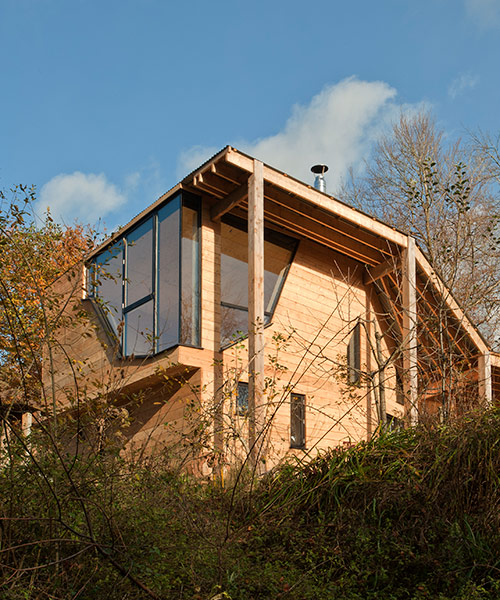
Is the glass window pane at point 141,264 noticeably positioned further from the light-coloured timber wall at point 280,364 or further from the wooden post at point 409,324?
the wooden post at point 409,324

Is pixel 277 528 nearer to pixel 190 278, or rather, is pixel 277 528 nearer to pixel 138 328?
pixel 190 278

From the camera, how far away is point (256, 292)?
8.69 metres

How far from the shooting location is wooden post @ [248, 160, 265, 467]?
809 cm

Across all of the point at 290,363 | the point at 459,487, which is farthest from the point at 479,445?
the point at 290,363

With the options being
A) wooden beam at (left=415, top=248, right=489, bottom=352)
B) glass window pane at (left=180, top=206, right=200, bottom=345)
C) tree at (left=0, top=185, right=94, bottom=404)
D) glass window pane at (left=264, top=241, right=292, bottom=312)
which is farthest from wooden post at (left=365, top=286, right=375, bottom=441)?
tree at (left=0, top=185, right=94, bottom=404)

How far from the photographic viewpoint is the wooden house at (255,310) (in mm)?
8797

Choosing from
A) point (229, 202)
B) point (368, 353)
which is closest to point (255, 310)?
point (229, 202)

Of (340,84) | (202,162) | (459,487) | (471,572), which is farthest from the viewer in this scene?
(340,84)

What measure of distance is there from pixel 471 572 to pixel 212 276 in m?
5.93

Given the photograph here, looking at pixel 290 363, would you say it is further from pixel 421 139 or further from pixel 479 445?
pixel 421 139

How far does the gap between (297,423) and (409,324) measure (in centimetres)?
253

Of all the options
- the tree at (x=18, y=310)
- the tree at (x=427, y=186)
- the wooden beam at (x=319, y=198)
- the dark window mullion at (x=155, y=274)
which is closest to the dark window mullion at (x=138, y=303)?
the dark window mullion at (x=155, y=274)

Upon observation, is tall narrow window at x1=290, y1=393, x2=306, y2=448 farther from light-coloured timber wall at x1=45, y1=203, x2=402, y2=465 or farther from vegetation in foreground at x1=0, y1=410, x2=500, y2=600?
vegetation in foreground at x1=0, y1=410, x2=500, y2=600

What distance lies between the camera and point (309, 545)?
214 inches
